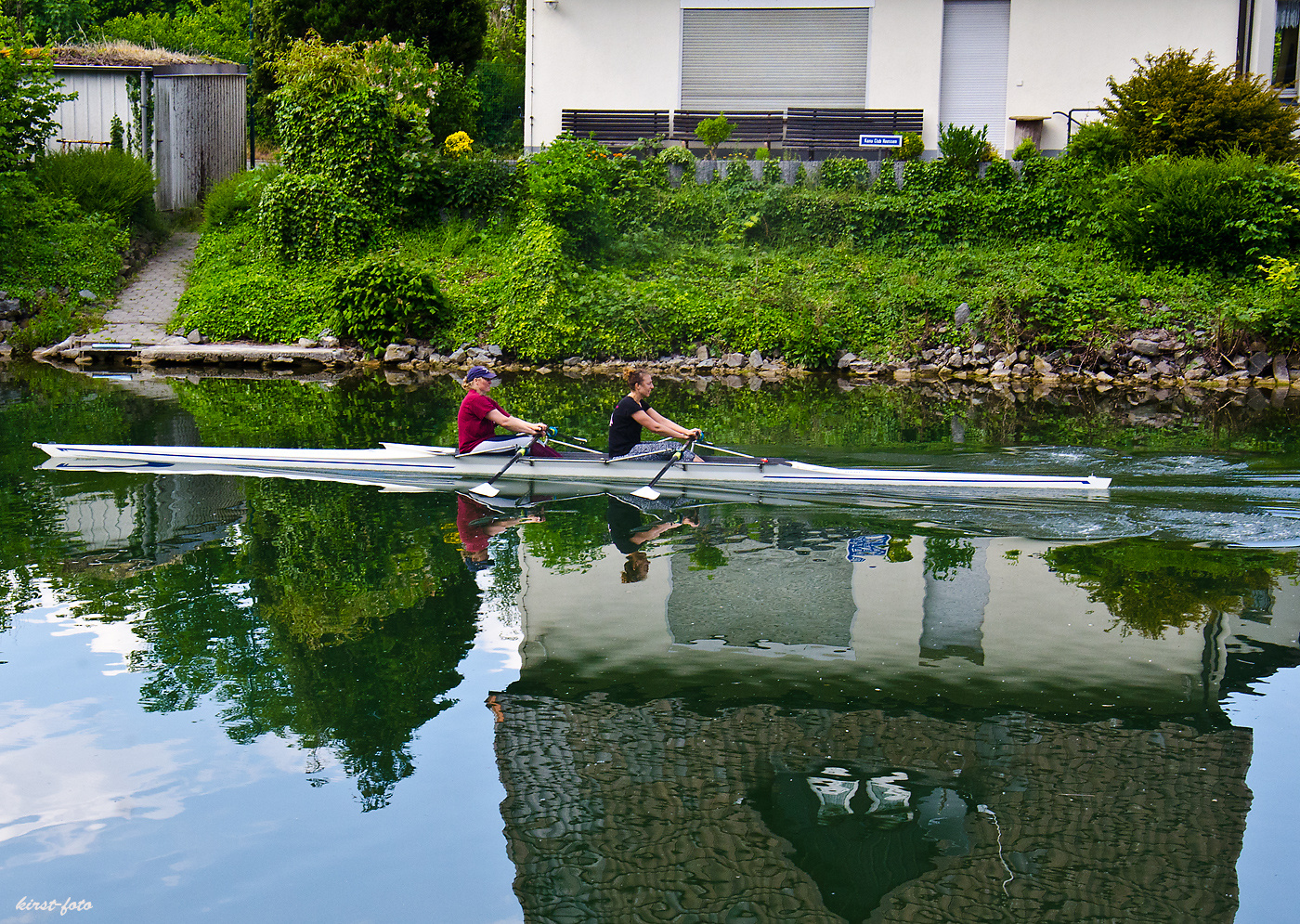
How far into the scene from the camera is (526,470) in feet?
37.0

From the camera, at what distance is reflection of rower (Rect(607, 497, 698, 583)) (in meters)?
8.44

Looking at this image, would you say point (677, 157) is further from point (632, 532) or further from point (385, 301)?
point (632, 532)

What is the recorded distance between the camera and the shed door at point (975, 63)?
75.6 feet

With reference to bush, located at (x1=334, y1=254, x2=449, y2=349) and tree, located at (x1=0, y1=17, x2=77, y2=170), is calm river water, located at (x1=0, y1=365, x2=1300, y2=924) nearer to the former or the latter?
bush, located at (x1=334, y1=254, x2=449, y2=349)

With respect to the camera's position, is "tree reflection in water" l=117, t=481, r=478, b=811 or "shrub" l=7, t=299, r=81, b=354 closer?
"tree reflection in water" l=117, t=481, r=478, b=811

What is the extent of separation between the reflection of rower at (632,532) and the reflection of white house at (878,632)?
0.39 ft

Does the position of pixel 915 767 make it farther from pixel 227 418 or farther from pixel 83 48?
pixel 83 48

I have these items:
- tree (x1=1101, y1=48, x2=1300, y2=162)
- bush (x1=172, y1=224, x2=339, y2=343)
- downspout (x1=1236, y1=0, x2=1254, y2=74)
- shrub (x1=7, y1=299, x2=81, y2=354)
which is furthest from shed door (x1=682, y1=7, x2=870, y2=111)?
shrub (x1=7, y1=299, x2=81, y2=354)

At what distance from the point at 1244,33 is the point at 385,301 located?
57.0 feet

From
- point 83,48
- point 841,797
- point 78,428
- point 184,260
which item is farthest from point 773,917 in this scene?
point 83,48

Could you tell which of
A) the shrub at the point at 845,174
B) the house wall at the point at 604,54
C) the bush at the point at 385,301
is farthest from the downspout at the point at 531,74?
the shrub at the point at 845,174

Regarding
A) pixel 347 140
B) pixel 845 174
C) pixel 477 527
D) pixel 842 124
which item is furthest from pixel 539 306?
A: pixel 477 527

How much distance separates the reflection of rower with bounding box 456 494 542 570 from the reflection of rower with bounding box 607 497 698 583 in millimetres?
745

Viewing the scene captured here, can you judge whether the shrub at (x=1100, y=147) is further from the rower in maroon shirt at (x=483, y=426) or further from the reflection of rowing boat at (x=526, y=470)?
the rower in maroon shirt at (x=483, y=426)
